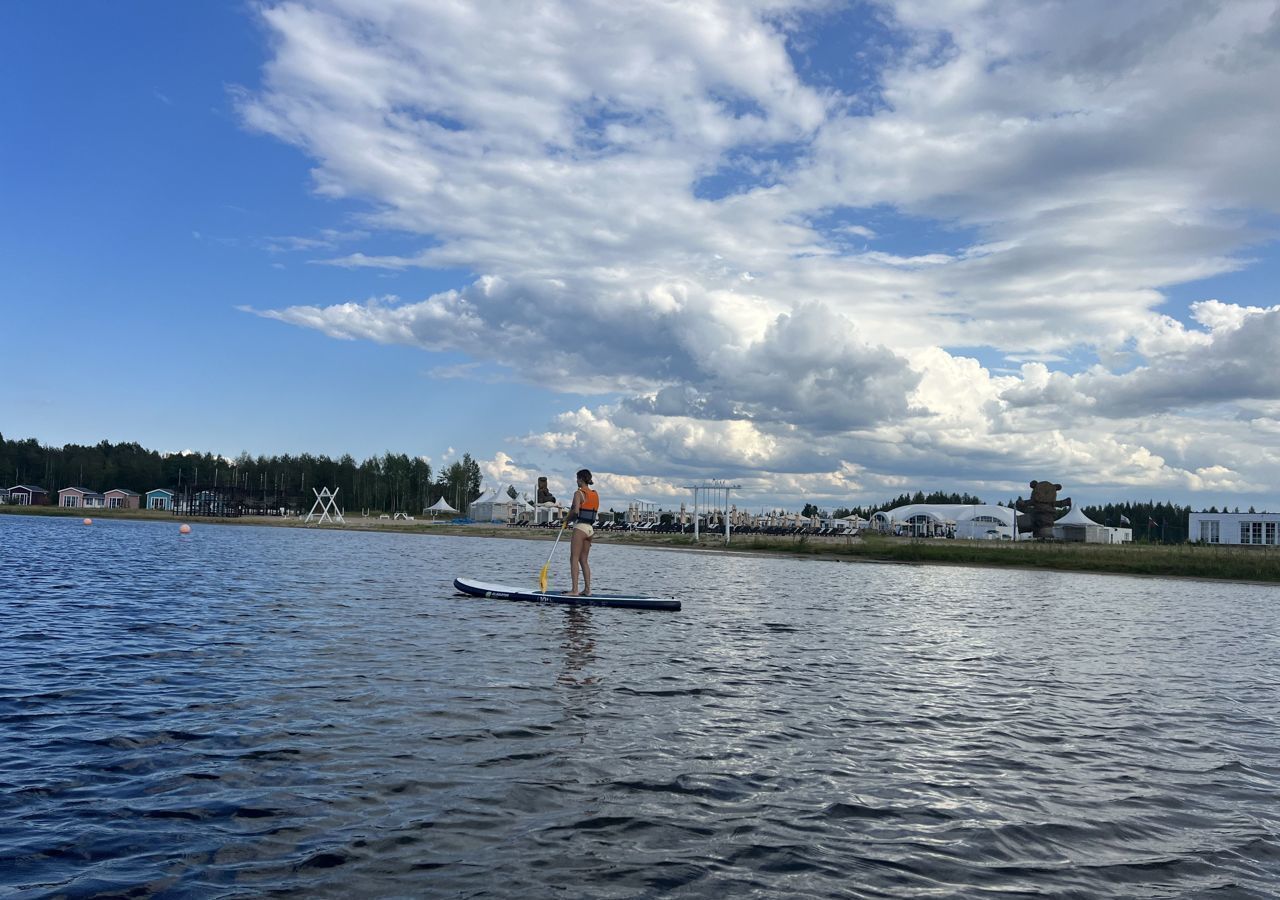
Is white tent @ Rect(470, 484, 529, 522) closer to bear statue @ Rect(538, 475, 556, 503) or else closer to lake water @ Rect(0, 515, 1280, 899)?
bear statue @ Rect(538, 475, 556, 503)

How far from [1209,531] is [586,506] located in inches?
4006

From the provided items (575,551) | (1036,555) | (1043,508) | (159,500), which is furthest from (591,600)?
(159,500)

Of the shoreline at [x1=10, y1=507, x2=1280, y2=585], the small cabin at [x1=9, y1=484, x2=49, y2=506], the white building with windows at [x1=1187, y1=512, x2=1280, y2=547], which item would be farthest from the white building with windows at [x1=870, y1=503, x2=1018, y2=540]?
the small cabin at [x1=9, y1=484, x2=49, y2=506]

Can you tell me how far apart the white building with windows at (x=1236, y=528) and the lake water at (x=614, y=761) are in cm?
8927

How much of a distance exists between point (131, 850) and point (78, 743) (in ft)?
12.9

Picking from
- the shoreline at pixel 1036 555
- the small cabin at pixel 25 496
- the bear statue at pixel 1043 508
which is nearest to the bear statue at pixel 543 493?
the shoreline at pixel 1036 555

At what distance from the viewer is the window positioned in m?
100

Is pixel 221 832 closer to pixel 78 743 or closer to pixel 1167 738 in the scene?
pixel 78 743

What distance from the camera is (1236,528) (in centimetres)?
9775

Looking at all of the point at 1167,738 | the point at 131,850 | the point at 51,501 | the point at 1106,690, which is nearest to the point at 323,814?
the point at 131,850

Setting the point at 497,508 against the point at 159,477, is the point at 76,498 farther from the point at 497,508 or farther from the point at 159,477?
the point at 497,508

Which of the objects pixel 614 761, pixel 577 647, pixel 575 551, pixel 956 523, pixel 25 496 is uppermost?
pixel 956 523

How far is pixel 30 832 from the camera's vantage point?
7250mm

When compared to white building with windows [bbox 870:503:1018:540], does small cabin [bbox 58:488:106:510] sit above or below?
below
